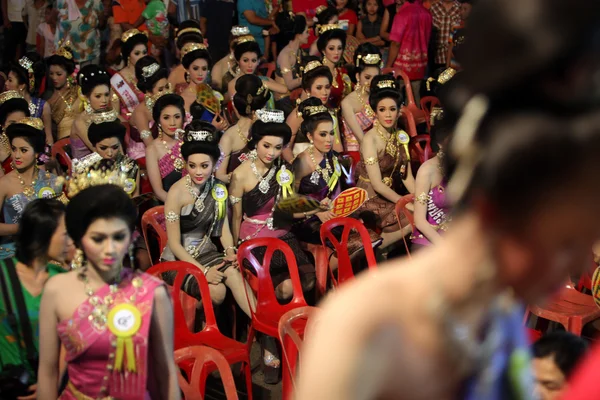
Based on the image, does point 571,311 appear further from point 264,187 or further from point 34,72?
point 34,72

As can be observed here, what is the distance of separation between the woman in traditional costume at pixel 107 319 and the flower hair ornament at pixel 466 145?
1737mm

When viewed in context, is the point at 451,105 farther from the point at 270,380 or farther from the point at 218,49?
the point at 218,49

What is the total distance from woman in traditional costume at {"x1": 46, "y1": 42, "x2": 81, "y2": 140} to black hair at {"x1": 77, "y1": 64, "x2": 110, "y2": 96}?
0.52 m

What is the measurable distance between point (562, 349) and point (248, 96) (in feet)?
13.6

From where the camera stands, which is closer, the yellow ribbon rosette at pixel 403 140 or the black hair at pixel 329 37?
the yellow ribbon rosette at pixel 403 140

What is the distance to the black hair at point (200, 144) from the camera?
4.37m

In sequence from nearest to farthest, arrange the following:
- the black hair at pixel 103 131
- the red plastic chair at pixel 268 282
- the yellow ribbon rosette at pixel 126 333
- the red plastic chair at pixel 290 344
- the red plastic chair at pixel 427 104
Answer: the yellow ribbon rosette at pixel 126 333
the red plastic chair at pixel 290 344
the red plastic chair at pixel 268 282
the black hair at pixel 103 131
the red plastic chair at pixel 427 104

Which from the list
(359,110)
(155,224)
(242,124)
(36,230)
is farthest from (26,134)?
(359,110)

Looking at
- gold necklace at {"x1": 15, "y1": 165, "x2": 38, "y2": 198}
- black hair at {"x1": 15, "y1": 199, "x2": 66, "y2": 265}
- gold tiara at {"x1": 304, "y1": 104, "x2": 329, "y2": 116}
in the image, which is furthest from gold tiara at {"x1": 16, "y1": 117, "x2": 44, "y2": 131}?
black hair at {"x1": 15, "y1": 199, "x2": 66, "y2": 265}

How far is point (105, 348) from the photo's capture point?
2.27 m

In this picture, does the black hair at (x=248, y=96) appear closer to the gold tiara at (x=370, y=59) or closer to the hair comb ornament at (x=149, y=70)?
the hair comb ornament at (x=149, y=70)

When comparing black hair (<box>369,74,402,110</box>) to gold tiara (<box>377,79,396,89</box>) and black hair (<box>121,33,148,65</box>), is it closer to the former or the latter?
gold tiara (<box>377,79,396,89</box>)

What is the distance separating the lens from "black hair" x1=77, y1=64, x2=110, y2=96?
244 inches

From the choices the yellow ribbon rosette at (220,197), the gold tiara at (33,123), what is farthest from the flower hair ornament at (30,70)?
the yellow ribbon rosette at (220,197)
